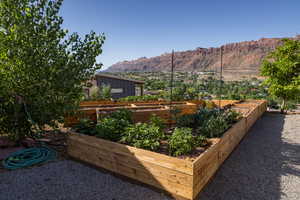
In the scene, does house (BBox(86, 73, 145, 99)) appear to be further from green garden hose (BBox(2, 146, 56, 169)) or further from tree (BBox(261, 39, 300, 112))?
Answer: green garden hose (BBox(2, 146, 56, 169))

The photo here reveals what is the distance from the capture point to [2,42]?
3096 mm

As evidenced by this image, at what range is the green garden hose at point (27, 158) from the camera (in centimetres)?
304

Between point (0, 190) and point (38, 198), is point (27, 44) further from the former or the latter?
point (38, 198)

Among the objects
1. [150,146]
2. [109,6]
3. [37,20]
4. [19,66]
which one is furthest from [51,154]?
[109,6]

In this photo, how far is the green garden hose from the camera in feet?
9.99

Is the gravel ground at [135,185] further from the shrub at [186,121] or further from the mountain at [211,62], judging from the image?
the mountain at [211,62]

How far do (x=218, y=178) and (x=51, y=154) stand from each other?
3301 mm

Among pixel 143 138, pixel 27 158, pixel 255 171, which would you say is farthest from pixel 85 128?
pixel 255 171

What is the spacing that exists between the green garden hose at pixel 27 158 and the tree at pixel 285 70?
9.61 meters

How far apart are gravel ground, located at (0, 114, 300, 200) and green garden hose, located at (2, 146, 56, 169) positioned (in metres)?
0.15

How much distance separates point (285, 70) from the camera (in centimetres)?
793

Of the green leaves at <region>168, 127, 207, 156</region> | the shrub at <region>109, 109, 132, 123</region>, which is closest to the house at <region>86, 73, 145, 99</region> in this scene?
the shrub at <region>109, 109, 132, 123</region>

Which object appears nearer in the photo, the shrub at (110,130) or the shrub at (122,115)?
the shrub at (110,130)

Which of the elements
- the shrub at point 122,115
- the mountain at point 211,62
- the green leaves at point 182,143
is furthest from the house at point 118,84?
the green leaves at point 182,143
